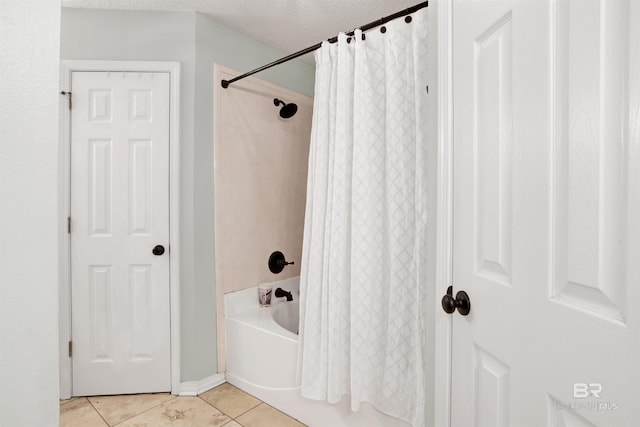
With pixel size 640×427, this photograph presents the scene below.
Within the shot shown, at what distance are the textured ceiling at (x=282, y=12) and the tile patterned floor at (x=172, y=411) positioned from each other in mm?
2423

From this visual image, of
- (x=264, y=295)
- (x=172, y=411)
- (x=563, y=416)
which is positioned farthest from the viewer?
(x=264, y=295)

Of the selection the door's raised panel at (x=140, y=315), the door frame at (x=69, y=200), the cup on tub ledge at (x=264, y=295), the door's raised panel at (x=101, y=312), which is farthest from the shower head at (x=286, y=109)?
the door's raised panel at (x=101, y=312)

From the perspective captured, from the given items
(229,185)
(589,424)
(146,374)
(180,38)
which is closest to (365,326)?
(589,424)

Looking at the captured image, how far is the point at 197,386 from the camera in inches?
86.8

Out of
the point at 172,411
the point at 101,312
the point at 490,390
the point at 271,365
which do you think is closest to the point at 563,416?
the point at 490,390

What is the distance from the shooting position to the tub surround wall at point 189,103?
7.00 feet

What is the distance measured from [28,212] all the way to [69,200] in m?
1.90

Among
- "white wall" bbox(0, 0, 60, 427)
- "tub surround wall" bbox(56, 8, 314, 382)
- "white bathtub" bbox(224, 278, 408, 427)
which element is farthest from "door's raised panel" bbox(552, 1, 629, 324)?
"tub surround wall" bbox(56, 8, 314, 382)

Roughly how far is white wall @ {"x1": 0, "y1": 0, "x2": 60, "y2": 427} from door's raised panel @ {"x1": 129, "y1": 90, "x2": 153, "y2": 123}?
1741 mm

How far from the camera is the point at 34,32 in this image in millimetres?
569

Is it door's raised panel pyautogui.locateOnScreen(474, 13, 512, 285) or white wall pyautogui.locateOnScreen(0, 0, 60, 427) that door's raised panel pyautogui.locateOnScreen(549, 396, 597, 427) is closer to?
door's raised panel pyautogui.locateOnScreen(474, 13, 512, 285)

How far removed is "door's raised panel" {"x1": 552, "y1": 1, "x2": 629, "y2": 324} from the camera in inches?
22.1

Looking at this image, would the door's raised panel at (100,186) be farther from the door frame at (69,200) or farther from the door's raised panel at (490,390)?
the door's raised panel at (490,390)

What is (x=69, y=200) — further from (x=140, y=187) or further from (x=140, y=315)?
(x=140, y=315)
